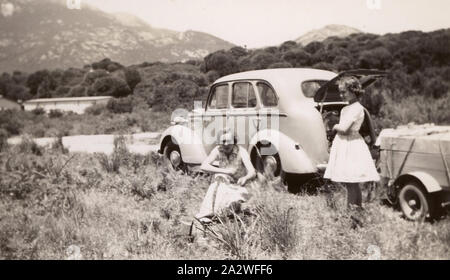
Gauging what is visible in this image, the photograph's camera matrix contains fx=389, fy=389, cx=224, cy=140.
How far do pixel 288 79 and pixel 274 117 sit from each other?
23.3 inches

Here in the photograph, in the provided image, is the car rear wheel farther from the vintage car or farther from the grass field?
the grass field

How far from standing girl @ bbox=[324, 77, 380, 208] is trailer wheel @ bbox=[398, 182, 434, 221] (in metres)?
0.35

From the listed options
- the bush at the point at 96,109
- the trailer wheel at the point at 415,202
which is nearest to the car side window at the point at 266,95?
the trailer wheel at the point at 415,202

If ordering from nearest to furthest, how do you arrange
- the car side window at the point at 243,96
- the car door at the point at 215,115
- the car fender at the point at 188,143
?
the car side window at the point at 243,96 < the car door at the point at 215,115 < the car fender at the point at 188,143

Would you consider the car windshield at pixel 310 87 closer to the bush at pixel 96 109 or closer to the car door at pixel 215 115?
the car door at pixel 215 115

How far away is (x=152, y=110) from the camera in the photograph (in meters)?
18.1

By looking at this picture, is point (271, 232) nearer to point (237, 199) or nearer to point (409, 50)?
point (237, 199)

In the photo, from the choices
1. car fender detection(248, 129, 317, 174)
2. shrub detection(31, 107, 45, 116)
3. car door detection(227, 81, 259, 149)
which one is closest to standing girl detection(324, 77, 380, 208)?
car fender detection(248, 129, 317, 174)

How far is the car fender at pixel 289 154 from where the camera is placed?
474 centimetres

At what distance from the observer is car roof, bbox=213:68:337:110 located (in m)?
5.14

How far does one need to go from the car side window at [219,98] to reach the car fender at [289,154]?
1.29m

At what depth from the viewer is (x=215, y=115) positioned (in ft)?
20.0

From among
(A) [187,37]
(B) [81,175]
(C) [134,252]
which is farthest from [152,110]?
(C) [134,252]
